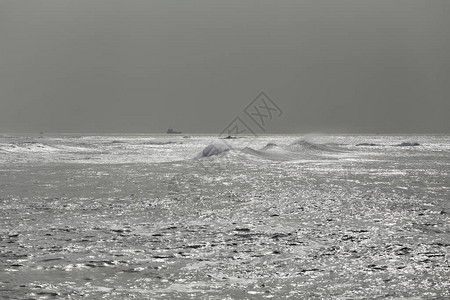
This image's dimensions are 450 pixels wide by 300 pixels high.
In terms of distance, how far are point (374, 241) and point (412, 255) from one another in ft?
5.65

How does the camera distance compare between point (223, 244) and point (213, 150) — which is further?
point (213, 150)

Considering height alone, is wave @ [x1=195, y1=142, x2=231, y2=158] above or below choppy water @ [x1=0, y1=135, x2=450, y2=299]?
above

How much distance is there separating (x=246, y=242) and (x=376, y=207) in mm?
9293

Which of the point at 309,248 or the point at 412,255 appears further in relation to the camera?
the point at 309,248

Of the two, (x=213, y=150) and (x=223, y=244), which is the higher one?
(x=213, y=150)

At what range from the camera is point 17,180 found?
31828 mm

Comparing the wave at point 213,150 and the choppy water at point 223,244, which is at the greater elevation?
the wave at point 213,150

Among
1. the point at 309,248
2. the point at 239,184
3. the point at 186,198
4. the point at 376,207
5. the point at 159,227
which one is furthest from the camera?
the point at 239,184

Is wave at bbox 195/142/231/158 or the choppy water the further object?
wave at bbox 195/142/231/158

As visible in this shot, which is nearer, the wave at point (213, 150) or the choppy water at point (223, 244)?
the choppy water at point (223, 244)

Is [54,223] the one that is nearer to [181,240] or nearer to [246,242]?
[181,240]

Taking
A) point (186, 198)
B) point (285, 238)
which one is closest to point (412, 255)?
point (285, 238)

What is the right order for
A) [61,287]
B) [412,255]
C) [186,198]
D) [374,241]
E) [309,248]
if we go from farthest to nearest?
[186,198] → [374,241] → [309,248] → [412,255] → [61,287]

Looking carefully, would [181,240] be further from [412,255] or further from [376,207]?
[376,207]
